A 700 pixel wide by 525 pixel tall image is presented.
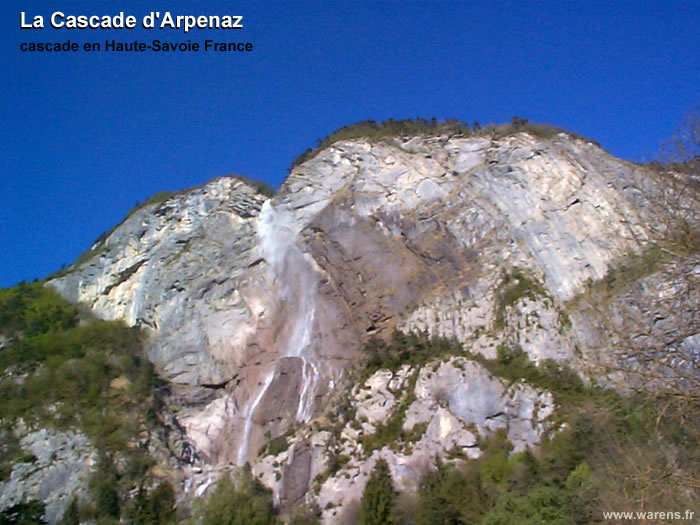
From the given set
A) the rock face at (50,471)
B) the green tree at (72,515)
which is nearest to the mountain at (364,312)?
the rock face at (50,471)

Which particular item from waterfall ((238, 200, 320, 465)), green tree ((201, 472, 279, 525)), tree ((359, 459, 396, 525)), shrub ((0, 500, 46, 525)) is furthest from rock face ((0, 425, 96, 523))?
tree ((359, 459, 396, 525))

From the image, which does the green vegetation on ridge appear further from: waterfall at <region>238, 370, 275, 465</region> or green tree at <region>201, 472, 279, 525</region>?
waterfall at <region>238, 370, 275, 465</region>

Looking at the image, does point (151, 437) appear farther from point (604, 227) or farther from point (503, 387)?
point (604, 227)

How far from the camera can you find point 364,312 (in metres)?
35.7

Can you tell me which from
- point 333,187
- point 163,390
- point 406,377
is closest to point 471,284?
point 406,377

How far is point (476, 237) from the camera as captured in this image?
35781 mm

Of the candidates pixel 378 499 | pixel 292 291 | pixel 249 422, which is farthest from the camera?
pixel 292 291

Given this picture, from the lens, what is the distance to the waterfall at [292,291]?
3325 centimetres

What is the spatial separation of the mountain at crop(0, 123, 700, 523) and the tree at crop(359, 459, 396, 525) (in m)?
0.31

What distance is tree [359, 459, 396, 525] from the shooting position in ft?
83.3

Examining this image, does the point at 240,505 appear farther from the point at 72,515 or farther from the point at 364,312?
the point at 364,312

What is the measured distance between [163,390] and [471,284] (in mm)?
17746

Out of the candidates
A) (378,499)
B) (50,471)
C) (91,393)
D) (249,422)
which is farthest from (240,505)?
(91,393)

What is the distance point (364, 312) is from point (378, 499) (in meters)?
11.9
